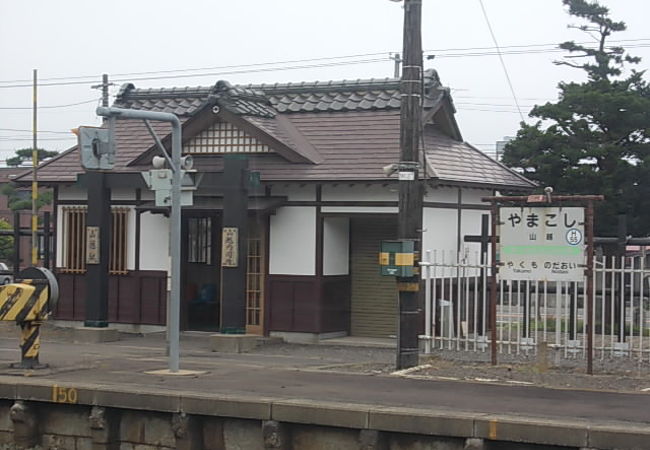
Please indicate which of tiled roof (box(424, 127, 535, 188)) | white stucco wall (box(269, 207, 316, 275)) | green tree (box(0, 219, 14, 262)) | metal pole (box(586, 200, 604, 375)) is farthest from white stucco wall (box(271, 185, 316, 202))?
green tree (box(0, 219, 14, 262))

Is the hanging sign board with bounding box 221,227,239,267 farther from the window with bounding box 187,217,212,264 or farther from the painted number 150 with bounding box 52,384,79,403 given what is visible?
the painted number 150 with bounding box 52,384,79,403

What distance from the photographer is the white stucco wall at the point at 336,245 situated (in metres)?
19.4

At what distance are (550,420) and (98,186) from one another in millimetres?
12236

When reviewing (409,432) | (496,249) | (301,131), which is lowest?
(409,432)

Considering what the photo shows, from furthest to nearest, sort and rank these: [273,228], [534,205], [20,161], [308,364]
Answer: [20,161]
[273,228]
[308,364]
[534,205]

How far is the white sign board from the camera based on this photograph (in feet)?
45.3

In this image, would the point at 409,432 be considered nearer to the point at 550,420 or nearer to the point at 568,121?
the point at 550,420

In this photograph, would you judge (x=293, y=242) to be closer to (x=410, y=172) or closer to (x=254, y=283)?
(x=254, y=283)

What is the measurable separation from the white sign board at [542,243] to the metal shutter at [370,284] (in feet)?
19.5

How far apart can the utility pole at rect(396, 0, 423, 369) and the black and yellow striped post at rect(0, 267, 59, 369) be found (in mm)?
4942

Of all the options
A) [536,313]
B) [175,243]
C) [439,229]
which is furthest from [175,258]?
[439,229]

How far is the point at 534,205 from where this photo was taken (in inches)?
555

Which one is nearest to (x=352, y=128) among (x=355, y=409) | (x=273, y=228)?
(x=273, y=228)

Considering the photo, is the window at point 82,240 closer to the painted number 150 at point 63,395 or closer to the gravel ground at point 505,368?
the gravel ground at point 505,368
